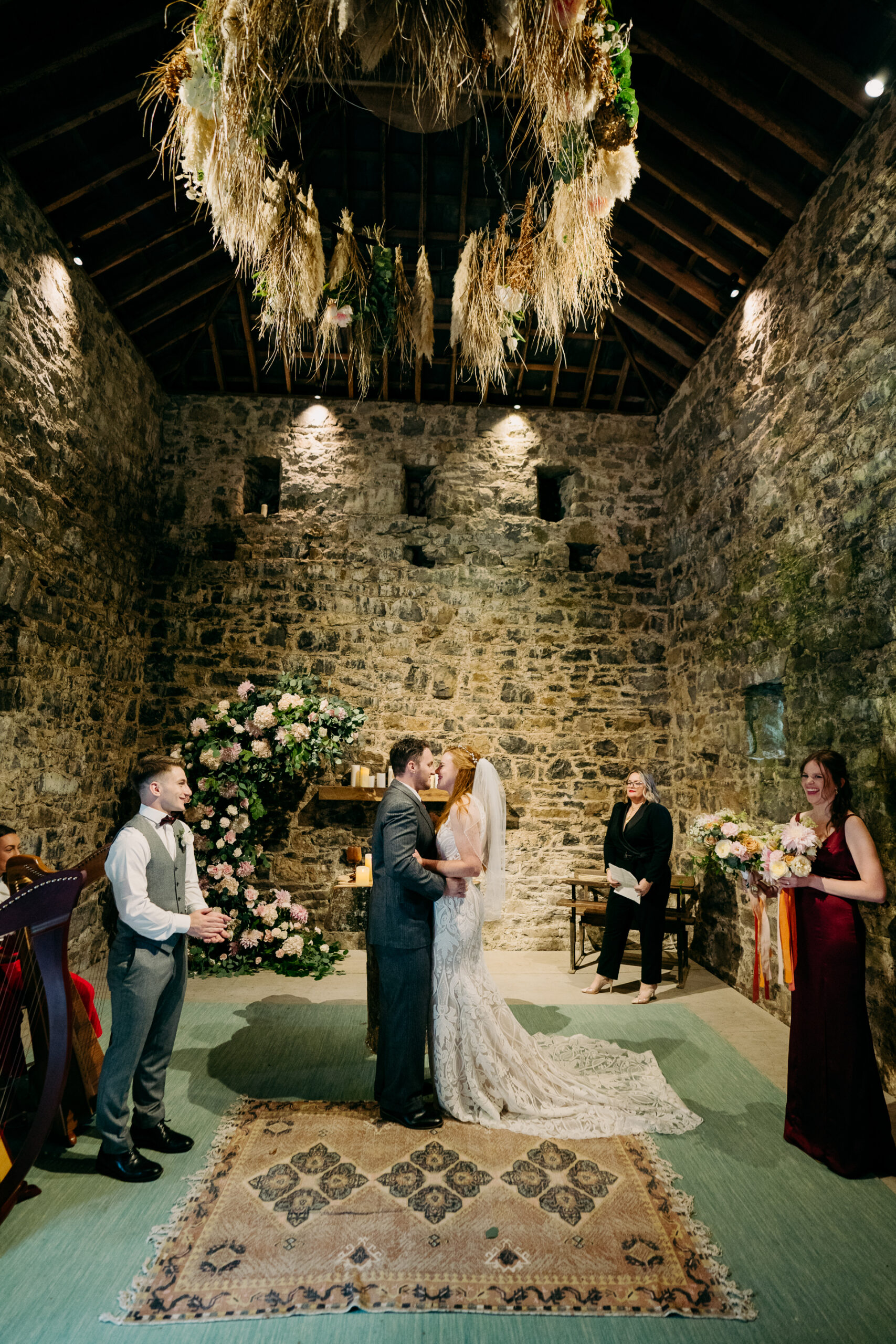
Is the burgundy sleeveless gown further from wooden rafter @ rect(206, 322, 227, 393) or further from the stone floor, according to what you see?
wooden rafter @ rect(206, 322, 227, 393)

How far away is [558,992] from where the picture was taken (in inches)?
196

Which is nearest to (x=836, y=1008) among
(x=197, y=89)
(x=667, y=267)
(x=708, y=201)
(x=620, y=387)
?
(x=197, y=89)

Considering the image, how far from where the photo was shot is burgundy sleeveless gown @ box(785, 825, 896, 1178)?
2.69 metres

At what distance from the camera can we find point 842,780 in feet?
9.74

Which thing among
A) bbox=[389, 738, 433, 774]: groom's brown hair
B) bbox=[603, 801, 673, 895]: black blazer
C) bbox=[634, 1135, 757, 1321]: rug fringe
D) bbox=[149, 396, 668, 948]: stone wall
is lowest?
bbox=[634, 1135, 757, 1321]: rug fringe

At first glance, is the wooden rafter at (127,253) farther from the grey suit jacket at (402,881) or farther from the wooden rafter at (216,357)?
the grey suit jacket at (402,881)

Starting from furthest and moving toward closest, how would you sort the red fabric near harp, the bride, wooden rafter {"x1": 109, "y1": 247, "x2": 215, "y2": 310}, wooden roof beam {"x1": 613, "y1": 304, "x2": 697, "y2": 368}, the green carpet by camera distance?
wooden roof beam {"x1": 613, "y1": 304, "x2": 697, "y2": 368}
wooden rafter {"x1": 109, "y1": 247, "x2": 215, "y2": 310}
the bride
the red fabric near harp
the green carpet

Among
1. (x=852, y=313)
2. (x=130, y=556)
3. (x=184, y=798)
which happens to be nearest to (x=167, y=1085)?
(x=184, y=798)

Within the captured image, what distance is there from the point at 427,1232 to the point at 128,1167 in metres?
1.20

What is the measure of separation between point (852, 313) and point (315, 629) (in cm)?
482

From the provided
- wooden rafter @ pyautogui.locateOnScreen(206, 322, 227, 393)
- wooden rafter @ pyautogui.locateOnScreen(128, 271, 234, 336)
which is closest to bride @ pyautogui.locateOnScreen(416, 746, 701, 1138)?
wooden rafter @ pyautogui.locateOnScreen(128, 271, 234, 336)

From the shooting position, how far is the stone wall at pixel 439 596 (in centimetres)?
635

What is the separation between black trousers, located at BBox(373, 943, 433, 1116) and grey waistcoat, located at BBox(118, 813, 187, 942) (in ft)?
3.19

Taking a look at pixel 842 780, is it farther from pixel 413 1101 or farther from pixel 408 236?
pixel 408 236
